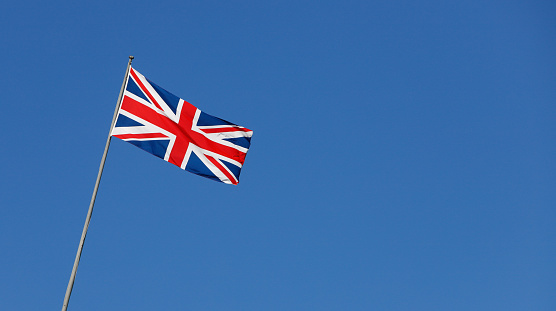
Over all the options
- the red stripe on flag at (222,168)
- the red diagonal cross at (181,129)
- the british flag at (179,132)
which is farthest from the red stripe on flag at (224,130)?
the red stripe on flag at (222,168)

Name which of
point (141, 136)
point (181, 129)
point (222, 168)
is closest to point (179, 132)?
point (181, 129)

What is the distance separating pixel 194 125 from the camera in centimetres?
2181

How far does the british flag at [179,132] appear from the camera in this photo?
2055 cm

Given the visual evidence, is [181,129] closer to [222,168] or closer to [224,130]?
[224,130]

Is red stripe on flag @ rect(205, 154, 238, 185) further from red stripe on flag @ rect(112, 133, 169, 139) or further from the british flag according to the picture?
red stripe on flag @ rect(112, 133, 169, 139)

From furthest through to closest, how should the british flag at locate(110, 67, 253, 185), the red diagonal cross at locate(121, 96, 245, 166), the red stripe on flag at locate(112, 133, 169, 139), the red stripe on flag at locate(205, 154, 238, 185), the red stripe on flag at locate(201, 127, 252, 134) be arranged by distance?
the red stripe on flag at locate(201, 127, 252, 134) → the red stripe on flag at locate(205, 154, 238, 185) → the red diagonal cross at locate(121, 96, 245, 166) → the british flag at locate(110, 67, 253, 185) → the red stripe on flag at locate(112, 133, 169, 139)

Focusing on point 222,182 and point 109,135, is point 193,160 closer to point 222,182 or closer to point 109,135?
point 222,182

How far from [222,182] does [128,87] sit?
430 cm

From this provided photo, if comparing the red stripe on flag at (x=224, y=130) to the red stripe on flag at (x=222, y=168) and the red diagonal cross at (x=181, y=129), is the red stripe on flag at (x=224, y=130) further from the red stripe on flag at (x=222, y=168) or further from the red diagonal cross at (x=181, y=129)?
the red stripe on flag at (x=222, y=168)

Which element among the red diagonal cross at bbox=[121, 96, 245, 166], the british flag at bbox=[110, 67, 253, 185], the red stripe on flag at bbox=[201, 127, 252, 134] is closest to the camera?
the british flag at bbox=[110, 67, 253, 185]

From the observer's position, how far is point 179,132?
21.5 metres

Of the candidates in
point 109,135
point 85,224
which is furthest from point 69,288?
point 109,135

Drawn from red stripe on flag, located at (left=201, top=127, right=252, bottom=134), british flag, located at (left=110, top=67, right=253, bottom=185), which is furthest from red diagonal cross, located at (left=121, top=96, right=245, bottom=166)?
red stripe on flag, located at (left=201, top=127, right=252, bottom=134)

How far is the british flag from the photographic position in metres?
20.5
